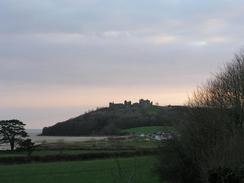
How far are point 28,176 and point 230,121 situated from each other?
59.6 feet

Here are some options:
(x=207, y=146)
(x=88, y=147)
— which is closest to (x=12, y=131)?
(x=88, y=147)

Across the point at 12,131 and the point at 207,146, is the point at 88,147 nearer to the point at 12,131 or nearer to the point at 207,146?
the point at 12,131

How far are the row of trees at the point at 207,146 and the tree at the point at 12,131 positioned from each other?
54.3 m

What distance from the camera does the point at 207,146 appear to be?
30797 millimetres

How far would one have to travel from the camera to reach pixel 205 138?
32.3 metres

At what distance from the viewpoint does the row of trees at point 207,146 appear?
22.6 m

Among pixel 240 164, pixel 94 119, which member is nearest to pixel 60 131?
pixel 94 119

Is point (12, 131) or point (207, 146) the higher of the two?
point (12, 131)

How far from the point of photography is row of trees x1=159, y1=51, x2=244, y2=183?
2256 centimetres

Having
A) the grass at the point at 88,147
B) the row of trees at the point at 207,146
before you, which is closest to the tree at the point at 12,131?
the grass at the point at 88,147

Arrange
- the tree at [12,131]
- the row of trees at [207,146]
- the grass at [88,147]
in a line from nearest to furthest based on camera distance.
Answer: the row of trees at [207,146], the grass at [88,147], the tree at [12,131]

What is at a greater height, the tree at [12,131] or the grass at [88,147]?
the tree at [12,131]

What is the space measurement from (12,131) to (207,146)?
65760mm

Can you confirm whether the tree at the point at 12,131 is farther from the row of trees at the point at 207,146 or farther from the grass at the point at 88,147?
the row of trees at the point at 207,146
